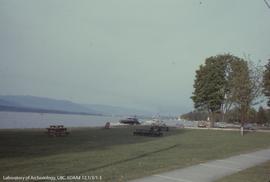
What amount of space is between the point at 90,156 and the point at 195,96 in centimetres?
5533

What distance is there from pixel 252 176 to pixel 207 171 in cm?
144

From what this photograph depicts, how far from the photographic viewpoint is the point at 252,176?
1245cm

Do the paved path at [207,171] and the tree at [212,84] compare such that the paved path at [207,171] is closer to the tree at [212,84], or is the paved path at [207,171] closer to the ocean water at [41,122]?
the ocean water at [41,122]

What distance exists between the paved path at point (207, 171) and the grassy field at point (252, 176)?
329 millimetres

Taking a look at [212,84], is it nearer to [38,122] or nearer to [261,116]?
[38,122]

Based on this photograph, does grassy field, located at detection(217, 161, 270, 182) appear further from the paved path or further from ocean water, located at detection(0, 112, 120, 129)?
ocean water, located at detection(0, 112, 120, 129)

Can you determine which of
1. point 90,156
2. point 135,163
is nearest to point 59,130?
point 90,156

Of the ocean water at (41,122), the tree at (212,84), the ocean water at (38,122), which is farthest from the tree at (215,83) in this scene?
the ocean water at (38,122)

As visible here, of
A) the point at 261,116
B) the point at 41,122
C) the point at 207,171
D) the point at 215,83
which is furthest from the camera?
the point at 261,116

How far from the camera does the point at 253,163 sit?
16047 mm

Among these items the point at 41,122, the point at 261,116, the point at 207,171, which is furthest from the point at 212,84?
the point at 261,116

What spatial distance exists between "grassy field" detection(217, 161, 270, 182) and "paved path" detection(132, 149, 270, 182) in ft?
1.08

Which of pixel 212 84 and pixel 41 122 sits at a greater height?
pixel 212 84

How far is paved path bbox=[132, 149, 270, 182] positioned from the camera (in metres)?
11.1
